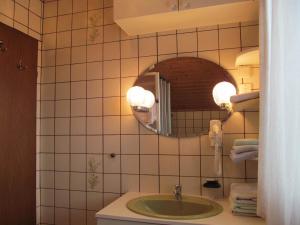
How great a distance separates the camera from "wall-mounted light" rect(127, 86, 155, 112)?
1.60 meters

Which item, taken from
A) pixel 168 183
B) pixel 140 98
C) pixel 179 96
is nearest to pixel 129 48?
pixel 140 98

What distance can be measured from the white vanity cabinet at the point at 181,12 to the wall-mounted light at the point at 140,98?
0.38 m

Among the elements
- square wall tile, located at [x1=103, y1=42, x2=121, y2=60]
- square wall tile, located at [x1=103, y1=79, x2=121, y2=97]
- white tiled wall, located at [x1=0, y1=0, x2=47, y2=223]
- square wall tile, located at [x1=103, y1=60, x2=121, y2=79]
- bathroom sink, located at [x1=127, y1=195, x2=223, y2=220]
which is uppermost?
white tiled wall, located at [x1=0, y1=0, x2=47, y2=223]

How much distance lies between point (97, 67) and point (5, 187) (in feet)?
3.02

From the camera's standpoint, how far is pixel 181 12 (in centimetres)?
138

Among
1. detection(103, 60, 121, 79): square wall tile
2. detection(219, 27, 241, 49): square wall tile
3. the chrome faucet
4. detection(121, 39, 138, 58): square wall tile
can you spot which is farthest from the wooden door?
detection(219, 27, 241, 49): square wall tile

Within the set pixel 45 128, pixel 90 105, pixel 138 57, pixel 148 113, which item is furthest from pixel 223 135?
pixel 45 128

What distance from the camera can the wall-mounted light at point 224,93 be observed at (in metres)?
1.47

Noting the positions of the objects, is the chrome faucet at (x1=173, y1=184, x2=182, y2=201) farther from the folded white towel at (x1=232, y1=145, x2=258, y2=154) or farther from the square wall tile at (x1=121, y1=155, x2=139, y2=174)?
the folded white towel at (x1=232, y1=145, x2=258, y2=154)

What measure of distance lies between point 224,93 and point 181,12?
1.62 feet

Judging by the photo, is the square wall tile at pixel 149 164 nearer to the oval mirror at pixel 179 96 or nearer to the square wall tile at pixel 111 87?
the oval mirror at pixel 179 96

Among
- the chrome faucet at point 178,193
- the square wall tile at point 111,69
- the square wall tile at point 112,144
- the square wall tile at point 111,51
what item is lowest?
the chrome faucet at point 178,193

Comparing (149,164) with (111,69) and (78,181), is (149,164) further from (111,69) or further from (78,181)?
(111,69)

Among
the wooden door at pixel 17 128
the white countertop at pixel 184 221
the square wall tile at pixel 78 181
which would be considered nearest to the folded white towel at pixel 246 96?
the white countertop at pixel 184 221
